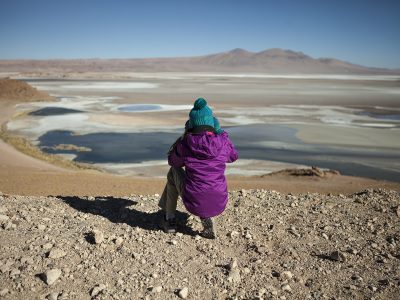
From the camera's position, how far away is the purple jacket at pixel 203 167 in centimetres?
411

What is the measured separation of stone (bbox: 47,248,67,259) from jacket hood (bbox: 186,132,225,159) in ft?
5.21

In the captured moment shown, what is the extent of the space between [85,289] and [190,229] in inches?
63.6

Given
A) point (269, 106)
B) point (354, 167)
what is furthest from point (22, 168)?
point (269, 106)

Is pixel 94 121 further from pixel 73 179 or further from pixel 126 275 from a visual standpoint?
pixel 126 275

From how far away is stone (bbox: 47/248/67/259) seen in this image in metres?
3.80

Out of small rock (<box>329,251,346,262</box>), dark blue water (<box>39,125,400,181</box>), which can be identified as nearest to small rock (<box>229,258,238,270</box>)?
small rock (<box>329,251,346,262</box>)

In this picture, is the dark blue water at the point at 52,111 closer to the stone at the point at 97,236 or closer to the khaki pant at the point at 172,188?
the khaki pant at the point at 172,188

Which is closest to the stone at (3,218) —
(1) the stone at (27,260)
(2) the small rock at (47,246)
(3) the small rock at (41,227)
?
(3) the small rock at (41,227)

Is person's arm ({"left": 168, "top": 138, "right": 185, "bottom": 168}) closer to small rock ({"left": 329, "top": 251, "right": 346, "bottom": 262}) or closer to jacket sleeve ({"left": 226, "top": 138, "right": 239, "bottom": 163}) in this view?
jacket sleeve ({"left": 226, "top": 138, "right": 239, "bottom": 163})

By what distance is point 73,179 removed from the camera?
10328mm

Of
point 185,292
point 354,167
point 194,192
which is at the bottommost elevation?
point 354,167

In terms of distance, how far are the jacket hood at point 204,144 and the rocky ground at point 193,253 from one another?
991 mm

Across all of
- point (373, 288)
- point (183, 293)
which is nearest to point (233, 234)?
point (183, 293)

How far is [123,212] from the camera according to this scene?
5.27m
